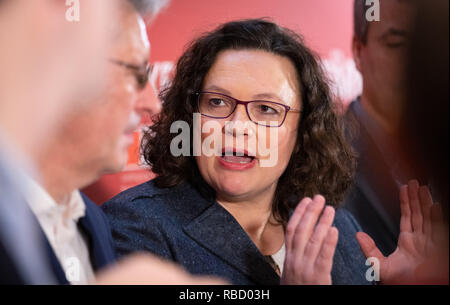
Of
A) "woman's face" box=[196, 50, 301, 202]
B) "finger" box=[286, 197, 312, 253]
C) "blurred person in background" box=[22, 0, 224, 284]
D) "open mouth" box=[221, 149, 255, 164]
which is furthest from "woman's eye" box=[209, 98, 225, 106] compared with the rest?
"finger" box=[286, 197, 312, 253]

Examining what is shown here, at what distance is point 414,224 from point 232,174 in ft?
1.72

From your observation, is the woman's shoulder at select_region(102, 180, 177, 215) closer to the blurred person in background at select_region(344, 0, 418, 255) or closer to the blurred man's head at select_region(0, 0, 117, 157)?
the blurred man's head at select_region(0, 0, 117, 157)

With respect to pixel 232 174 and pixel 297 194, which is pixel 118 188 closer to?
pixel 232 174

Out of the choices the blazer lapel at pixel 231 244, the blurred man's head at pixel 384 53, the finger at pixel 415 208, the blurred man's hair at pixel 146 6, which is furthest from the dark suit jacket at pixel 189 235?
the blurred man's head at pixel 384 53

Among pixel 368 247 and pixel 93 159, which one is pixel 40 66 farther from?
pixel 368 247

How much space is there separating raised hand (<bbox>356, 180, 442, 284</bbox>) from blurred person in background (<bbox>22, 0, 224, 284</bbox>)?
0.59 metres

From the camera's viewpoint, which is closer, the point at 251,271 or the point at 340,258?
the point at 251,271

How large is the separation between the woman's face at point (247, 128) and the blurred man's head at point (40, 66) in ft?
1.24

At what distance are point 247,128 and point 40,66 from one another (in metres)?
0.50

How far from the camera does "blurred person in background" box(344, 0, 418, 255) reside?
55.5 inches

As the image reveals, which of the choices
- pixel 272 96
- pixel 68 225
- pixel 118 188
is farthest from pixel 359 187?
pixel 68 225

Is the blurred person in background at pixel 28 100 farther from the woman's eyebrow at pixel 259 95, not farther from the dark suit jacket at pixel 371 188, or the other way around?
the dark suit jacket at pixel 371 188

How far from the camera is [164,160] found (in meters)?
1.23
